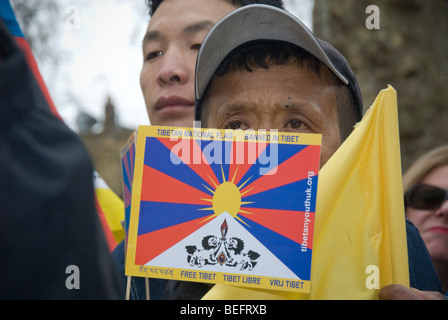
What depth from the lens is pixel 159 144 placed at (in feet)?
4.03

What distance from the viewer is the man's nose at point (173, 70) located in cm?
191

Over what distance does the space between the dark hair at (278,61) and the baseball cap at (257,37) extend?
19 mm

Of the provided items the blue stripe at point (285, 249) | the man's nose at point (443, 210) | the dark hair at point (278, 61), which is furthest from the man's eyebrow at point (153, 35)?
the man's nose at point (443, 210)

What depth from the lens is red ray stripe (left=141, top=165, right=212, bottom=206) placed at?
3.93 ft

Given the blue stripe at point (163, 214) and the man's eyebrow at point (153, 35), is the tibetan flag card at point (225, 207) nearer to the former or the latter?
the blue stripe at point (163, 214)

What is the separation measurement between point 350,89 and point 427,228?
3.48 ft

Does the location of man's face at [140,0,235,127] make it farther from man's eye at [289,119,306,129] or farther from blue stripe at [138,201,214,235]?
blue stripe at [138,201,214,235]

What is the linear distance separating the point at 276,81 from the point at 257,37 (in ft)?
0.56

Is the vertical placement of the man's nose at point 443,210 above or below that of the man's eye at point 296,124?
below

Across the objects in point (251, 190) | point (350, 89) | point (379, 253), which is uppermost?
point (350, 89)

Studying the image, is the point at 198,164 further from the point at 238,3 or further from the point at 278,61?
the point at 238,3

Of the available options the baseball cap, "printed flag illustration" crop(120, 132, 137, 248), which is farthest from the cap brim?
"printed flag illustration" crop(120, 132, 137, 248)

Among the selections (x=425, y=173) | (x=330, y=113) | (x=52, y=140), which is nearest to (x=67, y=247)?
(x=52, y=140)

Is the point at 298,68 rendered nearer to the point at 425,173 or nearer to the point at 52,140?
the point at 52,140
